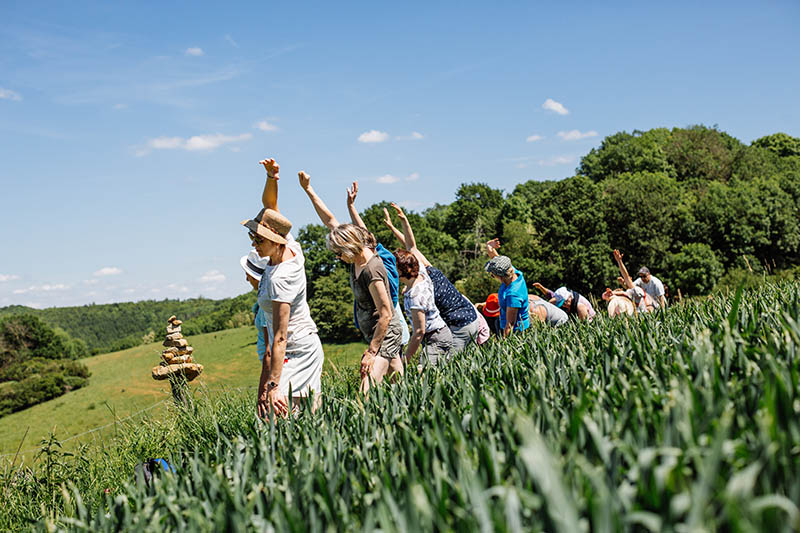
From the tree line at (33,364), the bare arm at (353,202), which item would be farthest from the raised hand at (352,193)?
the tree line at (33,364)

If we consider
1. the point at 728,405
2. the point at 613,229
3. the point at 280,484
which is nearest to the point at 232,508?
the point at 280,484

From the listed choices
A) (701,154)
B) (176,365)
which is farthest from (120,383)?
(701,154)

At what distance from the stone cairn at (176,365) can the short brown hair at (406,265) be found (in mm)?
2894

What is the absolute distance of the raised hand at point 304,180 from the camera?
5.23 meters

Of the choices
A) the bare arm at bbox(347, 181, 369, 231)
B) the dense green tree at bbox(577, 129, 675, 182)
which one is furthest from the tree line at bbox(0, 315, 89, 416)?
the dense green tree at bbox(577, 129, 675, 182)

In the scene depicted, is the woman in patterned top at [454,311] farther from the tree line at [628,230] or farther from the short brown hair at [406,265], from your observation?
the tree line at [628,230]

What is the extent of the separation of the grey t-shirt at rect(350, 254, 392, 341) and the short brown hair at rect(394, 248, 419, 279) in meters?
0.63

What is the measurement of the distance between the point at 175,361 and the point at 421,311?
378 centimetres

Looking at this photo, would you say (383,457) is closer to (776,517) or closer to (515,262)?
(776,517)

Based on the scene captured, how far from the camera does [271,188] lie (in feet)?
15.3

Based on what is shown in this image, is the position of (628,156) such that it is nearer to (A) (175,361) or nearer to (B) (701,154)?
(B) (701,154)

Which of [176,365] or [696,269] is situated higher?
[176,365]

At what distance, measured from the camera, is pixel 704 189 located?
→ 51.1m

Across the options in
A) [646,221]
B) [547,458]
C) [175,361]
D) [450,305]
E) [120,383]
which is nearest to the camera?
[547,458]
